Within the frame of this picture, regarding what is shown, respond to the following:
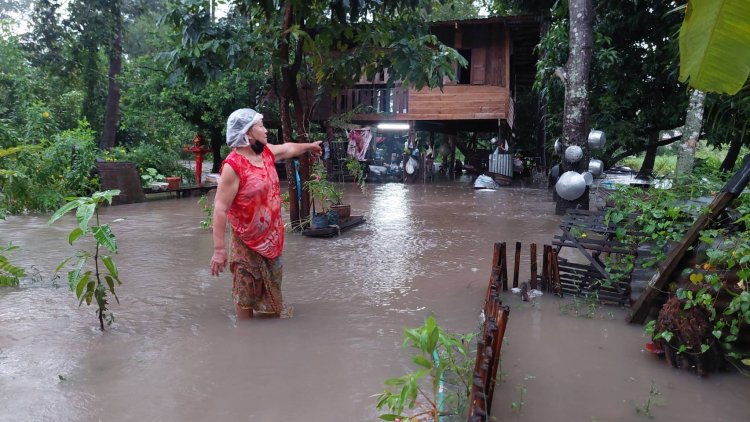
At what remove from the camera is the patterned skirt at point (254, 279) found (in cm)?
398

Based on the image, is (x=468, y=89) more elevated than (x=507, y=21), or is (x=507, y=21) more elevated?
(x=507, y=21)

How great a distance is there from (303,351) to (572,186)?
694cm

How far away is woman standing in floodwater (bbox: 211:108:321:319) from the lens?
12.5 feet

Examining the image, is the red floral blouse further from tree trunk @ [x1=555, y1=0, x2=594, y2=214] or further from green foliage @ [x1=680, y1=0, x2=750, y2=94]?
tree trunk @ [x1=555, y1=0, x2=594, y2=214]

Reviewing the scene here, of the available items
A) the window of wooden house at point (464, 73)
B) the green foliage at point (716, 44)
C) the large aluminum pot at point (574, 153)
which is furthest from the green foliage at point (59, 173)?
the window of wooden house at point (464, 73)

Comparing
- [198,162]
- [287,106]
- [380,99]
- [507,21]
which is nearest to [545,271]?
[287,106]

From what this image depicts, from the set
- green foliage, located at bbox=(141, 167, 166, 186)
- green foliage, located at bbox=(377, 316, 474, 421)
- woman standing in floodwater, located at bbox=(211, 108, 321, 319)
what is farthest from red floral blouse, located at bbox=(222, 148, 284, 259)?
green foliage, located at bbox=(141, 167, 166, 186)

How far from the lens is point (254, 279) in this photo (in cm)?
407

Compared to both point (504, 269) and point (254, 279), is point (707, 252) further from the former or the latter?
point (254, 279)

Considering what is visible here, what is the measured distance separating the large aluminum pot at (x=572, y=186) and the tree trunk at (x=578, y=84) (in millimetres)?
726

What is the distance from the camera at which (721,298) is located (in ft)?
10.5

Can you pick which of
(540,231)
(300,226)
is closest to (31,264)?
(300,226)

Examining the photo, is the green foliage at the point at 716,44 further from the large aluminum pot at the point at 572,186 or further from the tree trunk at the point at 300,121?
the large aluminum pot at the point at 572,186

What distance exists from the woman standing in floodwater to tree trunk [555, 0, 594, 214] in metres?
7.36
